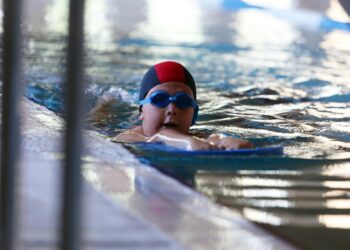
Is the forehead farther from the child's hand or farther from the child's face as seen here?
the child's hand

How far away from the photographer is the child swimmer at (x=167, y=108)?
3.47m

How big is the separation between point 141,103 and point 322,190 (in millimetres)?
1270

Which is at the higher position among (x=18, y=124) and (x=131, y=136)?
(x=131, y=136)

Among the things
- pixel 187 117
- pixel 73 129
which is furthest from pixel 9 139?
pixel 187 117

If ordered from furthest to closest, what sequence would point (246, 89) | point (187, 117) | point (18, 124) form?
1. point (246, 89)
2. point (187, 117)
3. point (18, 124)

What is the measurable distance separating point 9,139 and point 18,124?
3cm

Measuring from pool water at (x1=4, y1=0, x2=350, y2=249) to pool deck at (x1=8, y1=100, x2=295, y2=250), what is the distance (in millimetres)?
136

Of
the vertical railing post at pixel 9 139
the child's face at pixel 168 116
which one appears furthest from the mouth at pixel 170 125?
the vertical railing post at pixel 9 139

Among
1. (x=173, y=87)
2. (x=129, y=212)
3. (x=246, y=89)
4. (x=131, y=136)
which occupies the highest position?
(x=246, y=89)

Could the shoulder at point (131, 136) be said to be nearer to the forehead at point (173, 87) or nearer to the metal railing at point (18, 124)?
the forehead at point (173, 87)

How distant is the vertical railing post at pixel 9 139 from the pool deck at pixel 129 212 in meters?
0.52

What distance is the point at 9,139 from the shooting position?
3.93 ft

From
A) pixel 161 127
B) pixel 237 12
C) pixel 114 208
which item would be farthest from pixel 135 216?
pixel 237 12

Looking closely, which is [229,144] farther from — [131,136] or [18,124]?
[18,124]
